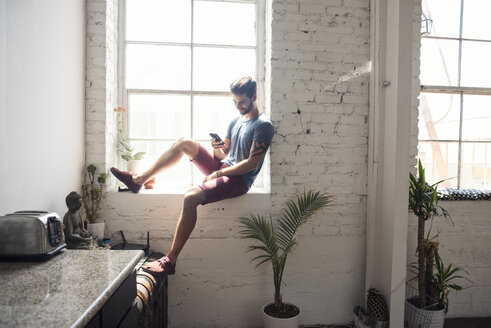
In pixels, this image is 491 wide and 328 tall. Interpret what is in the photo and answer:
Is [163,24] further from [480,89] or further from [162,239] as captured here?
[480,89]

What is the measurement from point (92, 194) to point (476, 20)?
352cm

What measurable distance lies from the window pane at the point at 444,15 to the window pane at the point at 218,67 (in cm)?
A: 162

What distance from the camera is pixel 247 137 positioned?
7.54 ft

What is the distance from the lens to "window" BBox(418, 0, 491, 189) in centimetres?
272

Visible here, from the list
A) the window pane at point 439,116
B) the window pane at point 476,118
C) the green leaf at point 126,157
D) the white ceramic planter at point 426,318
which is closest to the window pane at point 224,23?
the green leaf at point 126,157

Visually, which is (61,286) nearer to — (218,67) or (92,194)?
(92,194)

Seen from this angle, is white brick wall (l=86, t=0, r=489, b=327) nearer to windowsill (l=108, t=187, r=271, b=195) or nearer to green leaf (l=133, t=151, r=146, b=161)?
windowsill (l=108, t=187, r=271, b=195)

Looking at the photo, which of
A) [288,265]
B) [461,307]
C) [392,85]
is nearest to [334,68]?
[392,85]

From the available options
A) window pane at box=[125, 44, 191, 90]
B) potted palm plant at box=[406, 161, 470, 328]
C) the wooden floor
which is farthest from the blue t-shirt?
the wooden floor

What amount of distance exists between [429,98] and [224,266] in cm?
224

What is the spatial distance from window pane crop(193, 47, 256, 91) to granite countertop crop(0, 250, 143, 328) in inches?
68.0

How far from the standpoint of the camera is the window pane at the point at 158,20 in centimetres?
260

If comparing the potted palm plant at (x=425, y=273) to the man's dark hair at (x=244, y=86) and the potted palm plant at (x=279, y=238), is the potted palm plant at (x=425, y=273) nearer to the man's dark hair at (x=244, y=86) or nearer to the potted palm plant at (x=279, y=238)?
the potted palm plant at (x=279, y=238)

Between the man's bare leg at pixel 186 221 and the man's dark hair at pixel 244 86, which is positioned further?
the man's dark hair at pixel 244 86
